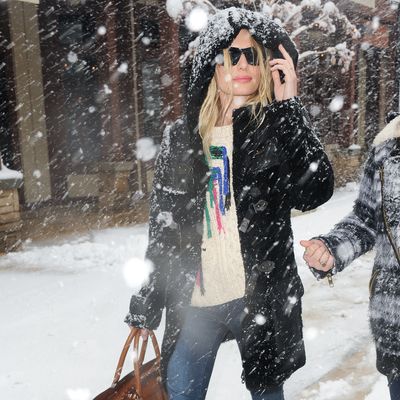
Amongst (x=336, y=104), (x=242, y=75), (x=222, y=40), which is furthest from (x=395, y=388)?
(x=336, y=104)

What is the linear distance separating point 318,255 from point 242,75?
0.87 m

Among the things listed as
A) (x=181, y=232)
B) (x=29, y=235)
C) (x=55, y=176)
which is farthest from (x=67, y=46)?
(x=181, y=232)

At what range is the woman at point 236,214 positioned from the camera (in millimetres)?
2197

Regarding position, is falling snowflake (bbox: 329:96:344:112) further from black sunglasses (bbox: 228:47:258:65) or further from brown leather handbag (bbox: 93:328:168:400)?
brown leather handbag (bbox: 93:328:168:400)

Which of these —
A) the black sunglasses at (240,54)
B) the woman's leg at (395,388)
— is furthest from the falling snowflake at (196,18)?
the woman's leg at (395,388)

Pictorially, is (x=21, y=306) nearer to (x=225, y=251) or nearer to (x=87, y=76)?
(x=225, y=251)

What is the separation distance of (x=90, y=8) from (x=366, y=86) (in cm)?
1136

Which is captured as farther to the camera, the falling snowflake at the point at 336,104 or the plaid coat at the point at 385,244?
the falling snowflake at the point at 336,104

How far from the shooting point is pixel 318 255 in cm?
210

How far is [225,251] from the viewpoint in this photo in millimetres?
2260

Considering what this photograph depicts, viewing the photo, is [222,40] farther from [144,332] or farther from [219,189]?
[144,332]

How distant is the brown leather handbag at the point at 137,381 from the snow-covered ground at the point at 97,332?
138 centimetres

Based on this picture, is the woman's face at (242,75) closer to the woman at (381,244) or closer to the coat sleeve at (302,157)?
the coat sleeve at (302,157)

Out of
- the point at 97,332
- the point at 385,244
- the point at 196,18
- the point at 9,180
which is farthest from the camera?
the point at 196,18
